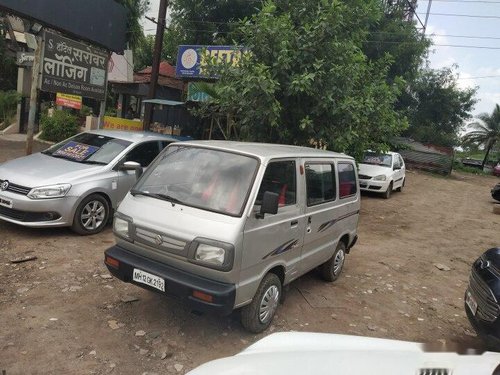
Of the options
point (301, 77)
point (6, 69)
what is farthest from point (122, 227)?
point (6, 69)

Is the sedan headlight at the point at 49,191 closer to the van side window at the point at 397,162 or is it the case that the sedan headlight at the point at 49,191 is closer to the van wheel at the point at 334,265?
the van wheel at the point at 334,265

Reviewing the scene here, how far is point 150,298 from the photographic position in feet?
14.6

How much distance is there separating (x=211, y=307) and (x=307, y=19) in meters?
6.60

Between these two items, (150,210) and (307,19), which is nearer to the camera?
(150,210)

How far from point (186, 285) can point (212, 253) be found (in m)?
0.34

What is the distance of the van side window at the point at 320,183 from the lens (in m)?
4.53

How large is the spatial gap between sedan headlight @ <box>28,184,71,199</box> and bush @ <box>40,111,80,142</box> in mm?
11461

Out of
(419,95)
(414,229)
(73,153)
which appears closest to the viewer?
(73,153)

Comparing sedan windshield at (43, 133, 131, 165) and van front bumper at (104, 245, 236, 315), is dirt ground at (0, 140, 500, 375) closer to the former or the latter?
van front bumper at (104, 245, 236, 315)

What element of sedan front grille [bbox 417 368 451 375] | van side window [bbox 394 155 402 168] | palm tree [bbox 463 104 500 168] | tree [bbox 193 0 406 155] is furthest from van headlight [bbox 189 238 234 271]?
palm tree [bbox 463 104 500 168]

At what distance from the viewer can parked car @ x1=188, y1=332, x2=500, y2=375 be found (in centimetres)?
187

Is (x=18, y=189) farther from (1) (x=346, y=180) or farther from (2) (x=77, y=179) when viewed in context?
(1) (x=346, y=180)

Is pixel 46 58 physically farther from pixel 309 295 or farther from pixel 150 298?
pixel 309 295

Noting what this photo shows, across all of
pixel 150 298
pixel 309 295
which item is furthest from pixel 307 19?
pixel 150 298
